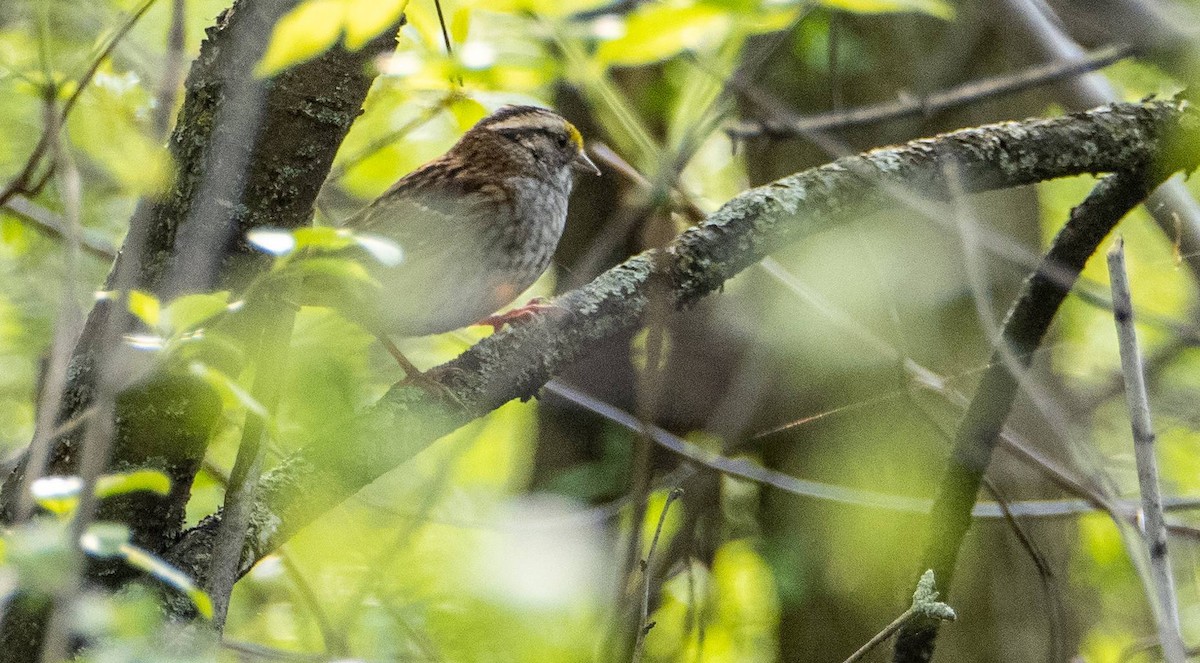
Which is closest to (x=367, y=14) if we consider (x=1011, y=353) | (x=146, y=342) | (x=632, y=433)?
(x=146, y=342)

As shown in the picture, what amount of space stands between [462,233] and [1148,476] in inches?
96.0

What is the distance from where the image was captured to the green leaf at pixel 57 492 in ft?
5.38

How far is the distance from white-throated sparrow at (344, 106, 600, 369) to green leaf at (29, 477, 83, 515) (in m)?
1.83

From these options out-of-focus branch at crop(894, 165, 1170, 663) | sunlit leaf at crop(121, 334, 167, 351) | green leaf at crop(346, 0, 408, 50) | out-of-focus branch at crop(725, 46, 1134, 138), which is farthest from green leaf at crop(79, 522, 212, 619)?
out-of-focus branch at crop(725, 46, 1134, 138)

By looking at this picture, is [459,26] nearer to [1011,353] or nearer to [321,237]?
[321,237]

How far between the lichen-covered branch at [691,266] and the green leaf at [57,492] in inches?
25.4

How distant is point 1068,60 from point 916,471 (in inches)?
66.5

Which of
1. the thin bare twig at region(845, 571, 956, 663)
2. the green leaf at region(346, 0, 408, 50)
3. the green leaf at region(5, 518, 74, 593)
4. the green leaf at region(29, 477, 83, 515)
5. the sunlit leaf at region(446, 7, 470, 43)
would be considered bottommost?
the green leaf at region(5, 518, 74, 593)

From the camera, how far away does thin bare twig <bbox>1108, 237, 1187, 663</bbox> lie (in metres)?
2.04

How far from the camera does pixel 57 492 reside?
64.1 inches

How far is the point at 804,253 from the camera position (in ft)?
17.0

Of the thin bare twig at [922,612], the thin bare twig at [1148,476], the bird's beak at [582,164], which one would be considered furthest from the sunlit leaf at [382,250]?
the bird's beak at [582,164]

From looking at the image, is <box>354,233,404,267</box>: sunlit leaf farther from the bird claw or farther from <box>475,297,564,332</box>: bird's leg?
<box>475,297,564,332</box>: bird's leg

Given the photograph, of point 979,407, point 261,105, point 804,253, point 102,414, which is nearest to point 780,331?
point 804,253
